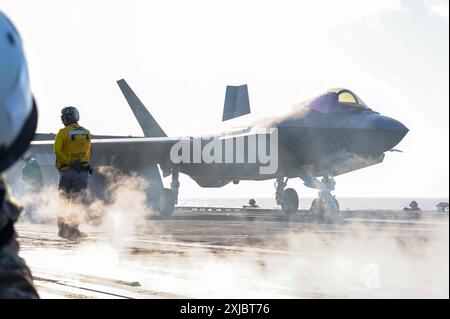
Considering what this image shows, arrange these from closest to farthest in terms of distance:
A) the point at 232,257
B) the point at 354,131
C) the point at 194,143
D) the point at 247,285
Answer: the point at 247,285 < the point at 232,257 < the point at 354,131 < the point at 194,143

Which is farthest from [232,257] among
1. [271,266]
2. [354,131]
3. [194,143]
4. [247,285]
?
[194,143]

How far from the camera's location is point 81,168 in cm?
1215

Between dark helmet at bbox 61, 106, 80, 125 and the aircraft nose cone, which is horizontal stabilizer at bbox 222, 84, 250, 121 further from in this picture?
dark helmet at bbox 61, 106, 80, 125

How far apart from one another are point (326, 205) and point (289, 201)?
4361 millimetres

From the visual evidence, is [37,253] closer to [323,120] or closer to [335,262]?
[335,262]

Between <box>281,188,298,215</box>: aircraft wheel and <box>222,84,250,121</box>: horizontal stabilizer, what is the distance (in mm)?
12060

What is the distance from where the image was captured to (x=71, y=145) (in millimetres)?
11984

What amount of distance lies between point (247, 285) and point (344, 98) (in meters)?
15.8

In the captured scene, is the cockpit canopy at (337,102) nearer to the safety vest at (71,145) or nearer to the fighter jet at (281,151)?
the fighter jet at (281,151)

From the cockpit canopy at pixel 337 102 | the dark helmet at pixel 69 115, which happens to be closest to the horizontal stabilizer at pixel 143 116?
the cockpit canopy at pixel 337 102

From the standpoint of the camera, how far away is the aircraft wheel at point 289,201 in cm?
2578

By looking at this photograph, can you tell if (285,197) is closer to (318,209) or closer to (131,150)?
(318,209)

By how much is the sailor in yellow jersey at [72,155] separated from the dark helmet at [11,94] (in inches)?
384

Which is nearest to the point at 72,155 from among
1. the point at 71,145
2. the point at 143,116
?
the point at 71,145
